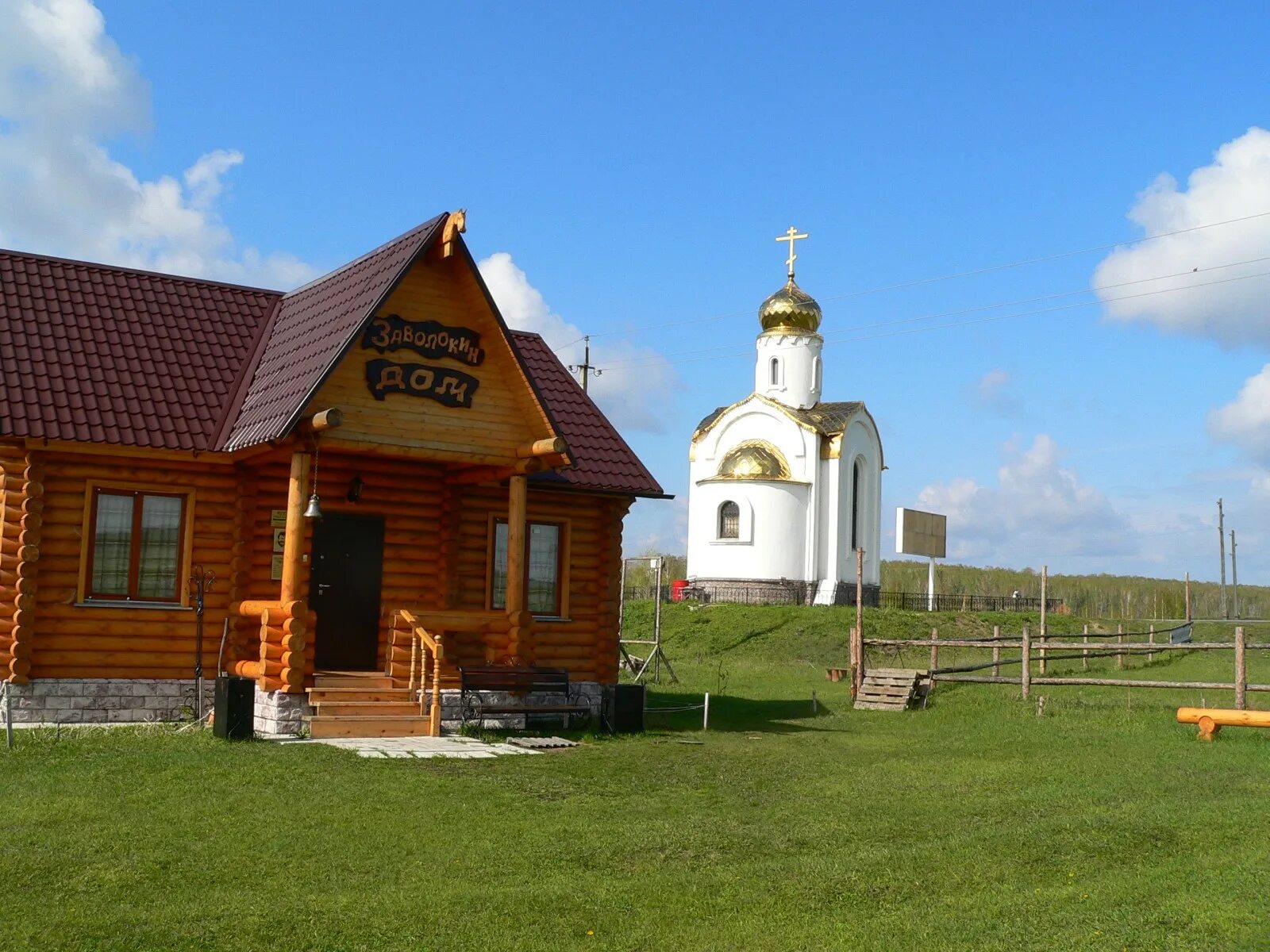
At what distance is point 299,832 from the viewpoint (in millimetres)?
9570

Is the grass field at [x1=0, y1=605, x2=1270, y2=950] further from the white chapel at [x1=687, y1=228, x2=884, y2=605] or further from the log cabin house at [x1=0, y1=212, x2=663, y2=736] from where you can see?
the white chapel at [x1=687, y1=228, x2=884, y2=605]

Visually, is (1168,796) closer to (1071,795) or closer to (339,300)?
(1071,795)

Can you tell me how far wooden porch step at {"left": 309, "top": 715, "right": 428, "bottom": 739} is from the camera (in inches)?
584

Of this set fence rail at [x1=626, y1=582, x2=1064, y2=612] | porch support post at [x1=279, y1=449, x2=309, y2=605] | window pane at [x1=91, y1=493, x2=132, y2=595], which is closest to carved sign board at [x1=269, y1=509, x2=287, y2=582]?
porch support post at [x1=279, y1=449, x2=309, y2=605]

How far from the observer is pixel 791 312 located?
1955 inches

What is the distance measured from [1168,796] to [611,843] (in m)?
5.56

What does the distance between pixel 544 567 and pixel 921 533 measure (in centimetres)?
3145

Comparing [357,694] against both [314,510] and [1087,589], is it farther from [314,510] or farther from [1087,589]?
[1087,589]

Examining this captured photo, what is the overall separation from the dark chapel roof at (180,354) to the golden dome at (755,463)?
1077 inches

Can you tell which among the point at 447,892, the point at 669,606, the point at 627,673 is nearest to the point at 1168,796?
the point at 447,892

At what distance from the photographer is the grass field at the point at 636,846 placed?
24.5ft

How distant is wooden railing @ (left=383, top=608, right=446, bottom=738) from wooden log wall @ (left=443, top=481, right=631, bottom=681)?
51.0 inches

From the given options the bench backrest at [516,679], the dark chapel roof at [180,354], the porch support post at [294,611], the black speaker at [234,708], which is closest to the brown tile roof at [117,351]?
the dark chapel roof at [180,354]

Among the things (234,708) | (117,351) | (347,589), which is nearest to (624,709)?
(347,589)
